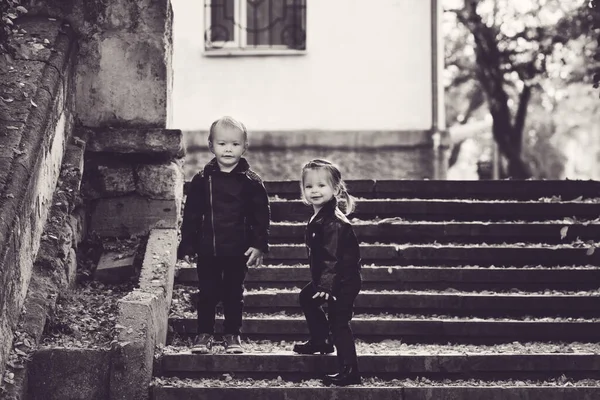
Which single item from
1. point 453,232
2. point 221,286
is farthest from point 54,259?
point 453,232

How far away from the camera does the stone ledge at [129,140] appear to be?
6.68m

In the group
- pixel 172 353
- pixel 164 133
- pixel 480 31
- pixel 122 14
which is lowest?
pixel 172 353

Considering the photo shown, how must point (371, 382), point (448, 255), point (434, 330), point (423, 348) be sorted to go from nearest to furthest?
1. point (371, 382)
2. point (423, 348)
3. point (434, 330)
4. point (448, 255)

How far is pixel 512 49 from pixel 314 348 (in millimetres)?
15649

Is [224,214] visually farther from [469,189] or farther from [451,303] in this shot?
[469,189]

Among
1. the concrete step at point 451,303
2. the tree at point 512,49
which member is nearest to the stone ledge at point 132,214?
the concrete step at point 451,303

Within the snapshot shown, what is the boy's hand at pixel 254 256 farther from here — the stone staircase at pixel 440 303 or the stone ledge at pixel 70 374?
the stone ledge at pixel 70 374

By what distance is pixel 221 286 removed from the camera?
5730 mm

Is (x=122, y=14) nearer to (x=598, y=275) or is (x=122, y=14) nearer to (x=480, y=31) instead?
(x=598, y=275)

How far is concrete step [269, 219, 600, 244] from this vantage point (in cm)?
746

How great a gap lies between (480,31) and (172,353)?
15.6 m

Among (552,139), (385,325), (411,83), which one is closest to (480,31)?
(411,83)

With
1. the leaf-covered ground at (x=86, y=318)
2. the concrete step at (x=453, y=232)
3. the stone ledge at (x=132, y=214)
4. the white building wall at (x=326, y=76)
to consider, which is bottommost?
the leaf-covered ground at (x=86, y=318)

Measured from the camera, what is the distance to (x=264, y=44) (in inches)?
470
